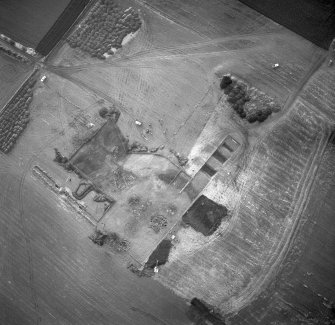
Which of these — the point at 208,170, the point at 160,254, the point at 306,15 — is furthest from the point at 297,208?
the point at 306,15

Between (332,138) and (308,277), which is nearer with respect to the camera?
(308,277)

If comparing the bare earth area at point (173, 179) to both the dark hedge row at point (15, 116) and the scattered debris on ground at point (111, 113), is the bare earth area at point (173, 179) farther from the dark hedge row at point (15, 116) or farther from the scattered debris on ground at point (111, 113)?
the dark hedge row at point (15, 116)

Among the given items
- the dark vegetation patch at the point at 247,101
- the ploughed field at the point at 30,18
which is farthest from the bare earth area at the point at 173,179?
the ploughed field at the point at 30,18

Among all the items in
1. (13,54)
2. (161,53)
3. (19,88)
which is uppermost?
(161,53)

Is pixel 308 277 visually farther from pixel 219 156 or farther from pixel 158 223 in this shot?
pixel 158 223

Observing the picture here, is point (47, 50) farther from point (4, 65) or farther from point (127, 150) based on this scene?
point (127, 150)

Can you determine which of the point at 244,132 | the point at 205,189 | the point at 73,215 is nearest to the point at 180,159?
the point at 205,189
